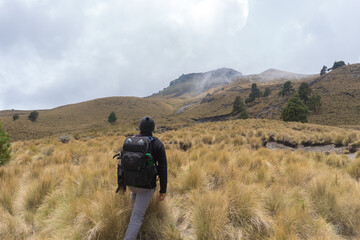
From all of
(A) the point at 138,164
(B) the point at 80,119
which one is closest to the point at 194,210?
(A) the point at 138,164

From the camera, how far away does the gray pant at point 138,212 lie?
1952 millimetres

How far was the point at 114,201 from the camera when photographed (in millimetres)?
2414

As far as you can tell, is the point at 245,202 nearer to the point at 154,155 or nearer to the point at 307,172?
the point at 154,155

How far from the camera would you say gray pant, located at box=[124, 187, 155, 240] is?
1.95 metres

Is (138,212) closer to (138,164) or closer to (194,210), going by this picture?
(138,164)

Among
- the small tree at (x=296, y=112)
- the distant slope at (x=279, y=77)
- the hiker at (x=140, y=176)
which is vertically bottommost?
the small tree at (x=296, y=112)

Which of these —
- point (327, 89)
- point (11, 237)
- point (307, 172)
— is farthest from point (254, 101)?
point (11, 237)

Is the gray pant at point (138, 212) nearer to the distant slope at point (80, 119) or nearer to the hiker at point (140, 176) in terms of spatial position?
the hiker at point (140, 176)

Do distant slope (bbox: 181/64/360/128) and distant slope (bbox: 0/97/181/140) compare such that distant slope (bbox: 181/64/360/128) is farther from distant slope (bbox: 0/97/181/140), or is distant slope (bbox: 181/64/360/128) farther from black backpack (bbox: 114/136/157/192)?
black backpack (bbox: 114/136/157/192)

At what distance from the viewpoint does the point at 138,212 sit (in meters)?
2.13

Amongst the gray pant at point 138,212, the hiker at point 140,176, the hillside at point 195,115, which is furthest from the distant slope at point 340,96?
the gray pant at point 138,212

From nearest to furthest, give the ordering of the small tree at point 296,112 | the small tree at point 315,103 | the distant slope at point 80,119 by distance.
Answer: the small tree at point 296,112 < the distant slope at point 80,119 < the small tree at point 315,103

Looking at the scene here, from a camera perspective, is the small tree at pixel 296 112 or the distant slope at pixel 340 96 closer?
the small tree at pixel 296 112

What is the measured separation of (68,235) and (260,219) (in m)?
2.82
